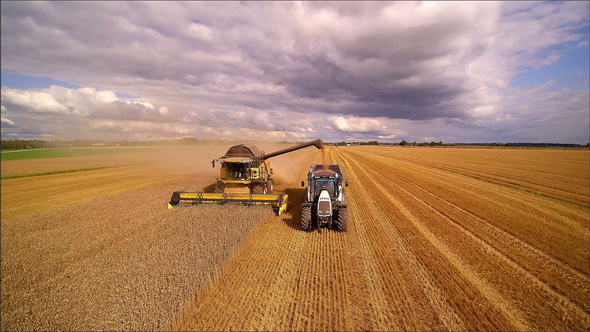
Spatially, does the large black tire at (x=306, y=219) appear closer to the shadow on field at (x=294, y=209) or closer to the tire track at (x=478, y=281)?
the shadow on field at (x=294, y=209)

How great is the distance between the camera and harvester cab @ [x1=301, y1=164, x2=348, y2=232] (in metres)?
9.38

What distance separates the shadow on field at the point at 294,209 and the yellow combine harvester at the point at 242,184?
49cm

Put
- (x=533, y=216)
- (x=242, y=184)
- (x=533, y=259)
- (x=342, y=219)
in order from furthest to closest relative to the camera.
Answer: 1. (x=242, y=184)
2. (x=533, y=216)
3. (x=342, y=219)
4. (x=533, y=259)

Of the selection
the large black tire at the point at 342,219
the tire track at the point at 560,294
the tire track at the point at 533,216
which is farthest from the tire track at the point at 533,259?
the large black tire at the point at 342,219

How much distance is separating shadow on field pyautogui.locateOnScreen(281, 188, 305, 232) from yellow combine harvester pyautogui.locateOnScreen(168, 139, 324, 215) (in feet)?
1.60

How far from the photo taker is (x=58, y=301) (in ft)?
18.5

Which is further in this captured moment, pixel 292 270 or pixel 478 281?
pixel 292 270

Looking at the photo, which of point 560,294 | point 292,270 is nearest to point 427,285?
point 560,294

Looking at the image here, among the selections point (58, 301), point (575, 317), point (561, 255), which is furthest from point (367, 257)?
point (58, 301)

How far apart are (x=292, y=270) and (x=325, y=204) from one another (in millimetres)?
3010

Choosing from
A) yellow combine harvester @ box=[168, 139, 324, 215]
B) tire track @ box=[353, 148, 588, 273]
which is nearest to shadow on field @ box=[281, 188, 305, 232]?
yellow combine harvester @ box=[168, 139, 324, 215]

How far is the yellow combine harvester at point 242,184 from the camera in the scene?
12.3 meters

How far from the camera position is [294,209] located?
13.2m

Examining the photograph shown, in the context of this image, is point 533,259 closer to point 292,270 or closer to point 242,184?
point 292,270
